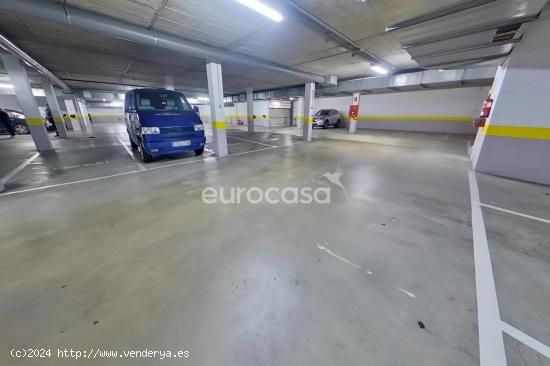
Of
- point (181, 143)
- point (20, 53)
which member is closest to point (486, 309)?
point (181, 143)

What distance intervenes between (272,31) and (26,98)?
826 centimetres

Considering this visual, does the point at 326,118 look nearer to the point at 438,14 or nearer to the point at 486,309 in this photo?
the point at 438,14

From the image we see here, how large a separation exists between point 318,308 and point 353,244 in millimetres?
915

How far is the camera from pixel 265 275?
1.68 meters

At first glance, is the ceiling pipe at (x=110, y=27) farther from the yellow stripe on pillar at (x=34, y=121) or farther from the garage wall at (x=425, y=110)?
the garage wall at (x=425, y=110)

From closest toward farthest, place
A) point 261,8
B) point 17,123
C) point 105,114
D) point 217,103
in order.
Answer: point 261,8
point 217,103
point 17,123
point 105,114

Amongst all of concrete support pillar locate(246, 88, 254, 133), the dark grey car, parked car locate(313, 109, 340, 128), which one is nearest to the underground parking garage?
concrete support pillar locate(246, 88, 254, 133)

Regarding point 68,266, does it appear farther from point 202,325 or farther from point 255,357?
point 255,357

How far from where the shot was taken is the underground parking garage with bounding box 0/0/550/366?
47.7 inches

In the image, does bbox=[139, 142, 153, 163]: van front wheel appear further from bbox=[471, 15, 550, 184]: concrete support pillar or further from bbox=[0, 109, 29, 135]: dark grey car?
bbox=[0, 109, 29, 135]: dark grey car

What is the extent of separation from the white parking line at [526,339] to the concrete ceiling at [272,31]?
396cm

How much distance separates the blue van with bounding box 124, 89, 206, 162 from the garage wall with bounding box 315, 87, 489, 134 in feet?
47.5

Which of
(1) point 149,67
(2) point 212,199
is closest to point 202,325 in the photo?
(2) point 212,199

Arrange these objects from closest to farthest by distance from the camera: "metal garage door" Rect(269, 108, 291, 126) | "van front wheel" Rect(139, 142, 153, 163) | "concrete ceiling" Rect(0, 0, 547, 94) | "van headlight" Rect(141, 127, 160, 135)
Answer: "concrete ceiling" Rect(0, 0, 547, 94), "van headlight" Rect(141, 127, 160, 135), "van front wheel" Rect(139, 142, 153, 163), "metal garage door" Rect(269, 108, 291, 126)
